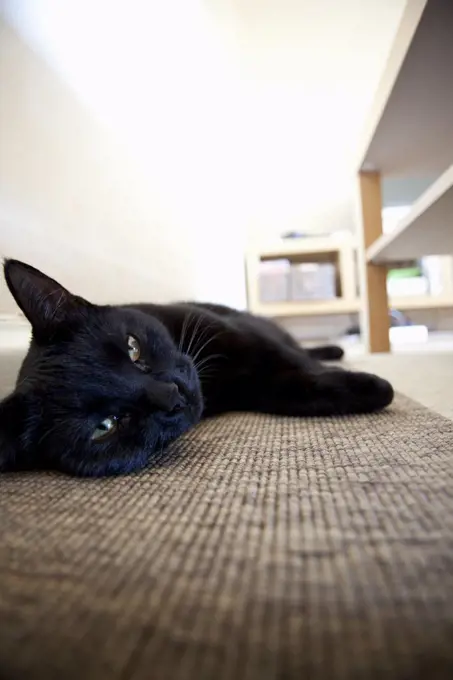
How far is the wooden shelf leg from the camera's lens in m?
2.07

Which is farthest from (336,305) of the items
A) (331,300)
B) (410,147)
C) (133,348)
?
(133,348)

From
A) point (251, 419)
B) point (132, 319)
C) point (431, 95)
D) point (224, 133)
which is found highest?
point (224, 133)

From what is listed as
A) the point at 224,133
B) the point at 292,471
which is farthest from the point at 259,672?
the point at 224,133

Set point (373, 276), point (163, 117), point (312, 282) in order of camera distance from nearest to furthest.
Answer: point (163, 117) < point (373, 276) < point (312, 282)

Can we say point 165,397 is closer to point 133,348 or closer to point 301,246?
point 133,348

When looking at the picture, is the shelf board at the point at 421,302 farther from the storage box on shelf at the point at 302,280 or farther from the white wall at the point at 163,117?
the white wall at the point at 163,117

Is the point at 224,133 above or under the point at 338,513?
above

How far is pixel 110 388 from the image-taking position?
2.00ft

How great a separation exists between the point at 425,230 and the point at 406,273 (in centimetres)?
287

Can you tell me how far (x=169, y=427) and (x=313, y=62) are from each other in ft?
8.68

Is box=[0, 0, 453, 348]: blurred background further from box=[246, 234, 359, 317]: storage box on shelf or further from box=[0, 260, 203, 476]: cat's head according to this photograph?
box=[0, 260, 203, 476]: cat's head

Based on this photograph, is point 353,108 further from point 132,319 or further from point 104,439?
point 104,439

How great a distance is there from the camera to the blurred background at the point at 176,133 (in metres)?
1.05

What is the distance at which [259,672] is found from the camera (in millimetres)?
218
